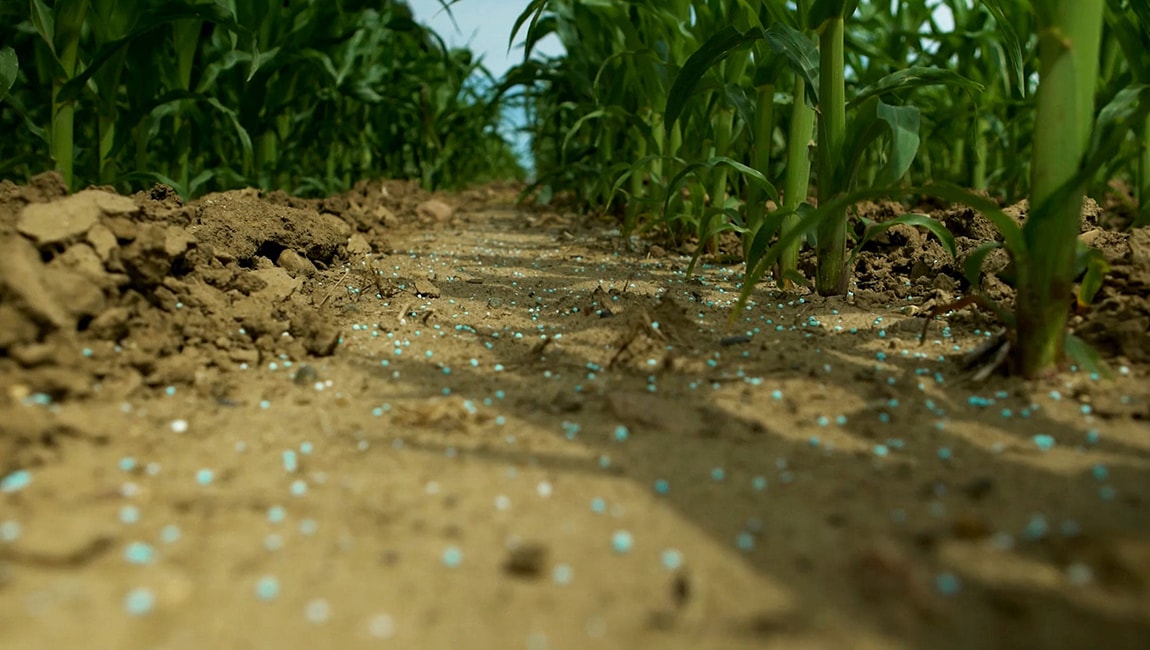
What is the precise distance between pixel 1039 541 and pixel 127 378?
1389 millimetres

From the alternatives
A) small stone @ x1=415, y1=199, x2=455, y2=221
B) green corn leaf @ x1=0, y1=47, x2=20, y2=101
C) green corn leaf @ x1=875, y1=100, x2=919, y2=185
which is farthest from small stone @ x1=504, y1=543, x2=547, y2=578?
small stone @ x1=415, y1=199, x2=455, y2=221

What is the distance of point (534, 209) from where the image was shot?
5074 millimetres

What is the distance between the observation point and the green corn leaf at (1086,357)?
1.31m

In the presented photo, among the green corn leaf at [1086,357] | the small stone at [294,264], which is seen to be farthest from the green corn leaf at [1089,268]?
the small stone at [294,264]

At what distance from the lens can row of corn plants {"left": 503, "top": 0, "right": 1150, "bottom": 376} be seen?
1.32 meters

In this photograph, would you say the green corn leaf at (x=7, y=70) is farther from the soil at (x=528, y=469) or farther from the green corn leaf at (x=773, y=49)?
the green corn leaf at (x=773, y=49)

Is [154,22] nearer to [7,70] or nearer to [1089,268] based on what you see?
[7,70]

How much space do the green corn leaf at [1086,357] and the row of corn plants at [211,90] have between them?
7.24ft

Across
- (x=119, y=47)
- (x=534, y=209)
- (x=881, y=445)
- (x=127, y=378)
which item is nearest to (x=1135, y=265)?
(x=881, y=445)

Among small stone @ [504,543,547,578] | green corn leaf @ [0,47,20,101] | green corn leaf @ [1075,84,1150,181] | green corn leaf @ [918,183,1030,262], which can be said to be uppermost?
green corn leaf @ [1075,84,1150,181]

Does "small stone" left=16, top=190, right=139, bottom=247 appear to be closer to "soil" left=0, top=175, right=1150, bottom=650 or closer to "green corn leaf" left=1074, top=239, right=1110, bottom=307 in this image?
"soil" left=0, top=175, right=1150, bottom=650

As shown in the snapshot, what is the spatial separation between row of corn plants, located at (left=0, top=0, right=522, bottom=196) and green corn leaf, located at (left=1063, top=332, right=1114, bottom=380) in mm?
2206

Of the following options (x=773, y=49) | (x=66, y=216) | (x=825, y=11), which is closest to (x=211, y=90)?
(x=66, y=216)

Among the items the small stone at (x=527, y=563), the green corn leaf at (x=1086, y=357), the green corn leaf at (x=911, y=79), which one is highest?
the green corn leaf at (x=911, y=79)
